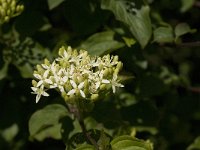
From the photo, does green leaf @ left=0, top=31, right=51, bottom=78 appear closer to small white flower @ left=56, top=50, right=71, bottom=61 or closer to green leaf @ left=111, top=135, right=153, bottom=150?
small white flower @ left=56, top=50, right=71, bottom=61

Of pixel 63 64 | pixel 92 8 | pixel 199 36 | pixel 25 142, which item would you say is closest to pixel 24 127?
pixel 25 142

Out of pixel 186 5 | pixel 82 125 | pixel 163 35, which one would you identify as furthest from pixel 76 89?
pixel 186 5

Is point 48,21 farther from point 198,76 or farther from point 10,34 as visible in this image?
point 198,76

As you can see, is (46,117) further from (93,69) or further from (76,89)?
(76,89)

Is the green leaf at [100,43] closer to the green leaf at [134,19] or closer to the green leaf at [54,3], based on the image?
the green leaf at [134,19]

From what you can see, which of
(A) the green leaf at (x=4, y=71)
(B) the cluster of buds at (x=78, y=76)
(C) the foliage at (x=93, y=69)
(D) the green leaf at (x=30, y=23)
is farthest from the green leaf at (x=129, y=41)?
(A) the green leaf at (x=4, y=71)

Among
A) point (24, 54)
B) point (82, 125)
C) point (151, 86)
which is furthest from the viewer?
point (151, 86)

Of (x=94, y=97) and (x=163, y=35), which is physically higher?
(x=94, y=97)
